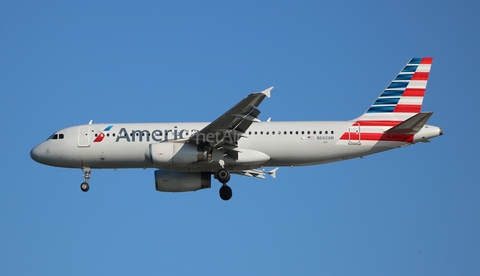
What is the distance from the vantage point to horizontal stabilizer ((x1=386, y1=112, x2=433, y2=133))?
125ft

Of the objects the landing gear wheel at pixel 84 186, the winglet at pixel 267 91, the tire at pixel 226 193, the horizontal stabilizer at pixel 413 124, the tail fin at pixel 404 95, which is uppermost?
the tail fin at pixel 404 95

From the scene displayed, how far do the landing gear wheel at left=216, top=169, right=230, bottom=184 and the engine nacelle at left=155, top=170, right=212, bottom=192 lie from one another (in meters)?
2.23

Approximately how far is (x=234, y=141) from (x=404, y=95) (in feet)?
30.0

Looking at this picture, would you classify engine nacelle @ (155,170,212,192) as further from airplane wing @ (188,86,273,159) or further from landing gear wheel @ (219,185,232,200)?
airplane wing @ (188,86,273,159)

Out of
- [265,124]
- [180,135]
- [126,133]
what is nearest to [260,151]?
[265,124]

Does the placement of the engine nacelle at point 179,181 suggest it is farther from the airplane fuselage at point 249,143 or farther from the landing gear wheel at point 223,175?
the landing gear wheel at point 223,175

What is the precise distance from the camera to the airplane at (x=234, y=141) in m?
39.0

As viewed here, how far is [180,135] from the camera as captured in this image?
41094 mm

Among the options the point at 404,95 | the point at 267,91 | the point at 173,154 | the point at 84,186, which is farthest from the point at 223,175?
the point at 404,95

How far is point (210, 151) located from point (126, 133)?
468cm

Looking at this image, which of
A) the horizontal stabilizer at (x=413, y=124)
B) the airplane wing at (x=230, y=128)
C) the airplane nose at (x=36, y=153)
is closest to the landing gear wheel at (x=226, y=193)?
the airplane wing at (x=230, y=128)

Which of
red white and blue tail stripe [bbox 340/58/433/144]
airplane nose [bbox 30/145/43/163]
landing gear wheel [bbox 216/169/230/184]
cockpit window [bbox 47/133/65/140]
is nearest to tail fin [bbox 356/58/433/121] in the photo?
red white and blue tail stripe [bbox 340/58/433/144]

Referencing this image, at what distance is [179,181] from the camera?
140 feet

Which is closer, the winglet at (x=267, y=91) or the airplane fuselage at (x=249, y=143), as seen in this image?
the winglet at (x=267, y=91)
